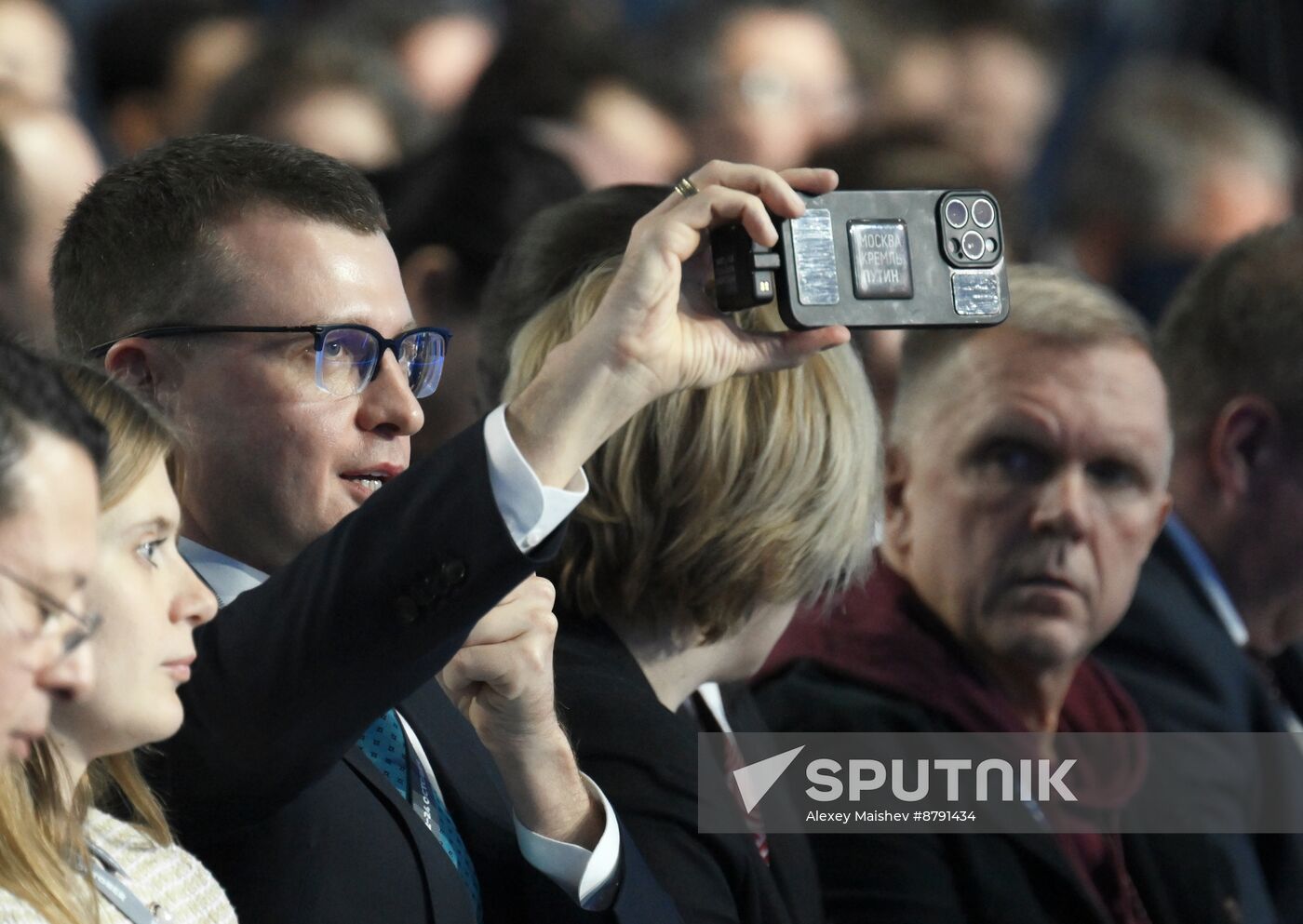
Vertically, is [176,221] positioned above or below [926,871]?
above

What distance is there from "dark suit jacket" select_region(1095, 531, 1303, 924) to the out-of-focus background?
2.32ft

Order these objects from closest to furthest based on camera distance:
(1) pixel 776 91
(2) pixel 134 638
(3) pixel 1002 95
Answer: (2) pixel 134 638, (1) pixel 776 91, (3) pixel 1002 95

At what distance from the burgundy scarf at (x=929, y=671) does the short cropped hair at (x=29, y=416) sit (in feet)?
4.44

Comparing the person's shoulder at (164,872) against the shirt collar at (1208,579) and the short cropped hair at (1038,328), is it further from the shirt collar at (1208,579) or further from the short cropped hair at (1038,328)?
the shirt collar at (1208,579)

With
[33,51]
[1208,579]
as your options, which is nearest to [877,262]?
[1208,579]

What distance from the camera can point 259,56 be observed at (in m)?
5.04

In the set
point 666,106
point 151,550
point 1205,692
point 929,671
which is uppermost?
point 151,550

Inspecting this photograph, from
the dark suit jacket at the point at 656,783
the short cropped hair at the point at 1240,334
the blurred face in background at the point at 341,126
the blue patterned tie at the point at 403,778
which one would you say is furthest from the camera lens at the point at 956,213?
the blurred face in background at the point at 341,126

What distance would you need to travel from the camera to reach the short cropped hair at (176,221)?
1.95 meters

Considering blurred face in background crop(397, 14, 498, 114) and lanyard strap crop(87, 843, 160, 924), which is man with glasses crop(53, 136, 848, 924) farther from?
blurred face in background crop(397, 14, 498, 114)

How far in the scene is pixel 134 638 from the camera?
1.53 m

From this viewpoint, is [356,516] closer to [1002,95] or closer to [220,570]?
[220,570]

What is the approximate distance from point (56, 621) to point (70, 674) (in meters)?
0.04

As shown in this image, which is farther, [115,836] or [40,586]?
[115,836]
